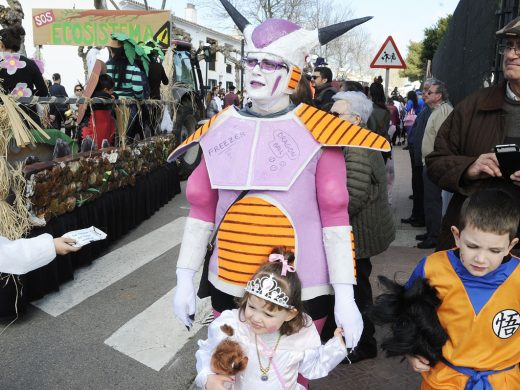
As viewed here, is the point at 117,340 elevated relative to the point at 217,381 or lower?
lower

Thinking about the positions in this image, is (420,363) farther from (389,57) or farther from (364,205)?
(389,57)

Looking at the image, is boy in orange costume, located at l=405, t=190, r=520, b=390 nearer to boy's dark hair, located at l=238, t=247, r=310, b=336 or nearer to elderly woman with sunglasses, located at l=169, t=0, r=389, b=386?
elderly woman with sunglasses, located at l=169, t=0, r=389, b=386

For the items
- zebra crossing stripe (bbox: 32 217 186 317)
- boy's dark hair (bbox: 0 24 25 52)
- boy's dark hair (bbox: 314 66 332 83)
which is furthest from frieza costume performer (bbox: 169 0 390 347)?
boy's dark hair (bbox: 314 66 332 83)

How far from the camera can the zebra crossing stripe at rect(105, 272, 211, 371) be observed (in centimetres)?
331

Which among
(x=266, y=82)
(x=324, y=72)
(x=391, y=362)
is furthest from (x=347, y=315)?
(x=324, y=72)

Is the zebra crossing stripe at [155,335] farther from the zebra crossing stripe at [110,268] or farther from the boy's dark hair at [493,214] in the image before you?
the boy's dark hair at [493,214]

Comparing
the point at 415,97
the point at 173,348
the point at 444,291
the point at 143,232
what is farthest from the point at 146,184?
the point at 415,97

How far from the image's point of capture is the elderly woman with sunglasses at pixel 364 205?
2859mm

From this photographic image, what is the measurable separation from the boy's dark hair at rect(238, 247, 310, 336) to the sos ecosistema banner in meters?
10.3

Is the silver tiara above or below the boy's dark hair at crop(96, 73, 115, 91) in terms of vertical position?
below

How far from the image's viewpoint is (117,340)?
3500 mm

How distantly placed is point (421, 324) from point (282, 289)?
549mm

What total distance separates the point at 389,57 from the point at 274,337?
7682 mm

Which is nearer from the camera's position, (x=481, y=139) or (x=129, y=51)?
(x=481, y=139)
